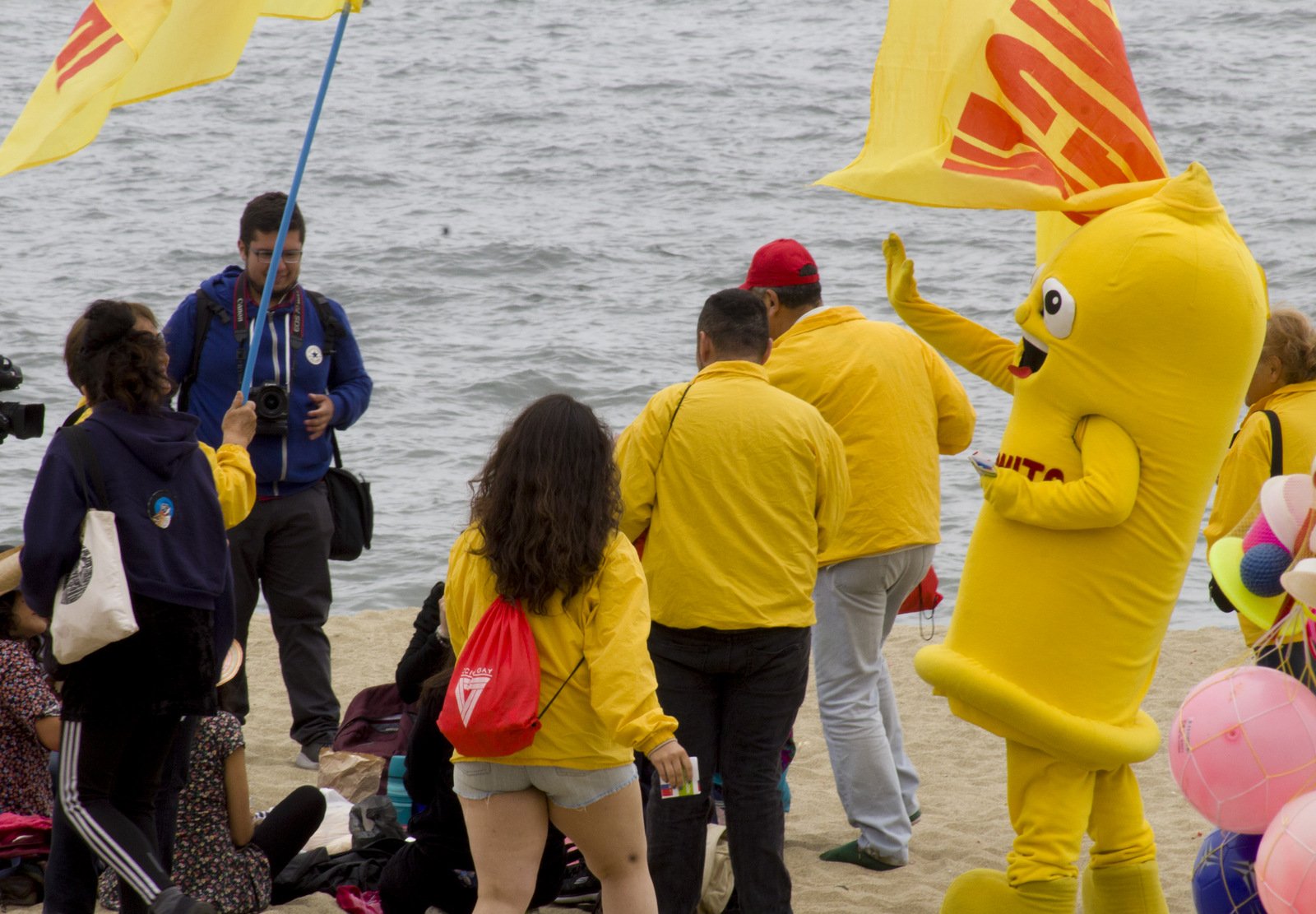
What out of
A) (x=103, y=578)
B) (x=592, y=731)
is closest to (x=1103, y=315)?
(x=592, y=731)

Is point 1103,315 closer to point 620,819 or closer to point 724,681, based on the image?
point 724,681

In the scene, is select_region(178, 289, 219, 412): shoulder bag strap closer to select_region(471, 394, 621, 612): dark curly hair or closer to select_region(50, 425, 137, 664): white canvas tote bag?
select_region(50, 425, 137, 664): white canvas tote bag

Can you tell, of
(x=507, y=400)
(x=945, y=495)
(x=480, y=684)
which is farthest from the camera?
(x=507, y=400)

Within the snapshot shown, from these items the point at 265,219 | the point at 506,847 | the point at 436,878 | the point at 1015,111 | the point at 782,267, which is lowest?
the point at 436,878

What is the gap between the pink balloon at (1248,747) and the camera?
3271 mm

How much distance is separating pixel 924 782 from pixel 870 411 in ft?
5.88

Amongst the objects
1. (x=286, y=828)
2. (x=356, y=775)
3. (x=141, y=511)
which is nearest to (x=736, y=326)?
Result: (x=141, y=511)

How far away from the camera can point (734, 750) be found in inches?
165

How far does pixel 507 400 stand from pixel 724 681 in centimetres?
1122

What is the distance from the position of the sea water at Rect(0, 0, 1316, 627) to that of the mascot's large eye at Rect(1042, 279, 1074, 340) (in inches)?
Result: 262

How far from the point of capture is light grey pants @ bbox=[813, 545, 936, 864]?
482 centimetres

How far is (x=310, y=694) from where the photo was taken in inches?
227

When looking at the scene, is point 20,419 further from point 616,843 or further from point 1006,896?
point 1006,896

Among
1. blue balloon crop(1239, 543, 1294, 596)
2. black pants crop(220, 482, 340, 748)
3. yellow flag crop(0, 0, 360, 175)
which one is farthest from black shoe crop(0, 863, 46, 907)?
blue balloon crop(1239, 543, 1294, 596)
